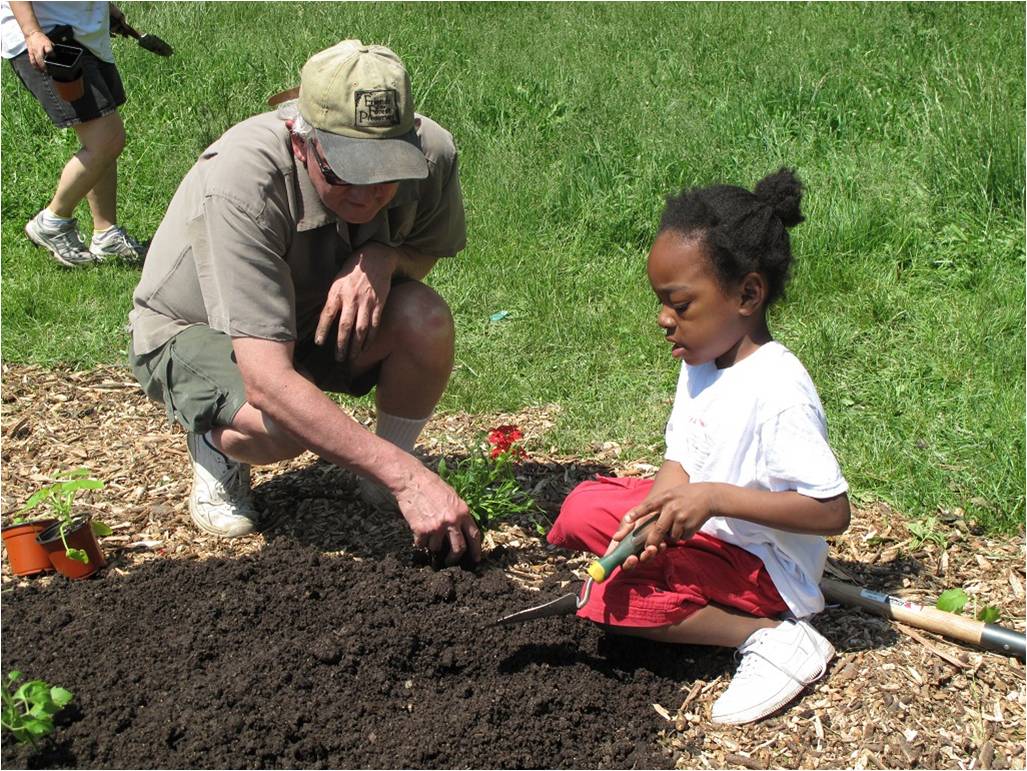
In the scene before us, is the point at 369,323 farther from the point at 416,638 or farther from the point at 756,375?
the point at 756,375

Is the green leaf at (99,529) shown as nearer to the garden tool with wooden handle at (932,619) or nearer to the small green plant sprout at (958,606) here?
the garden tool with wooden handle at (932,619)

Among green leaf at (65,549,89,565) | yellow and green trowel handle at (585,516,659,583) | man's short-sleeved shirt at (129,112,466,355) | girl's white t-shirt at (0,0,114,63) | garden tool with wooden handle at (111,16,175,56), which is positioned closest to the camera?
yellow and green trowel handle at (585,516,659,583)

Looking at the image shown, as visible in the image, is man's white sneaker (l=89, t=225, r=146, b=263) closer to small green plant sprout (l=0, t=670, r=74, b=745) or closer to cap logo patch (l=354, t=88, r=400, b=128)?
cap logo patch (l=354, t=88, r=400, b=128)

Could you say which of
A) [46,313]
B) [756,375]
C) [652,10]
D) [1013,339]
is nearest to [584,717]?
[756,375]

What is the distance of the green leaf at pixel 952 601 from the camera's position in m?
3.46

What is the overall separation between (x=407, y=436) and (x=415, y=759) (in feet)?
4.62

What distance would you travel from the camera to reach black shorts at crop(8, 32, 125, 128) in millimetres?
6297

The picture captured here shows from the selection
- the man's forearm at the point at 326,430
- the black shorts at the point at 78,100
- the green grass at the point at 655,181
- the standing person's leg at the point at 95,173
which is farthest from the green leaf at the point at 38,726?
the black shorts at the point at 78,100

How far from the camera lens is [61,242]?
6.52m

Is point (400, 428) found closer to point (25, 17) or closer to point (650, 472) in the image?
point (650, 472)

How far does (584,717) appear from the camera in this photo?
10.1 ft

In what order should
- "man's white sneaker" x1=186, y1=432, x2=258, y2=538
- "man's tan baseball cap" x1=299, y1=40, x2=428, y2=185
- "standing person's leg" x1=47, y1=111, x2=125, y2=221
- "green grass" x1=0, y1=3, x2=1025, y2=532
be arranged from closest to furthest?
"man's tan baseball cap" x1=299, y1=40, x2=428, y2=185 → "man's white sneaker" x1=186, y1=432, x2=258, y2=538 → "green grass" x1=0, y1=3, x2=1025, y2=532 → "standing person's leg" x1=47, y1=111, x2=125, y2=221

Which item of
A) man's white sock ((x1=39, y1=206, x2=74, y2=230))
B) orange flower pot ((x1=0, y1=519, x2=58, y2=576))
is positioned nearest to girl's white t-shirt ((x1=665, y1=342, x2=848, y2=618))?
orange flower pot ((x1=0, y1=519, x2=58, y2=576))

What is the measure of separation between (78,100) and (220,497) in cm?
347
